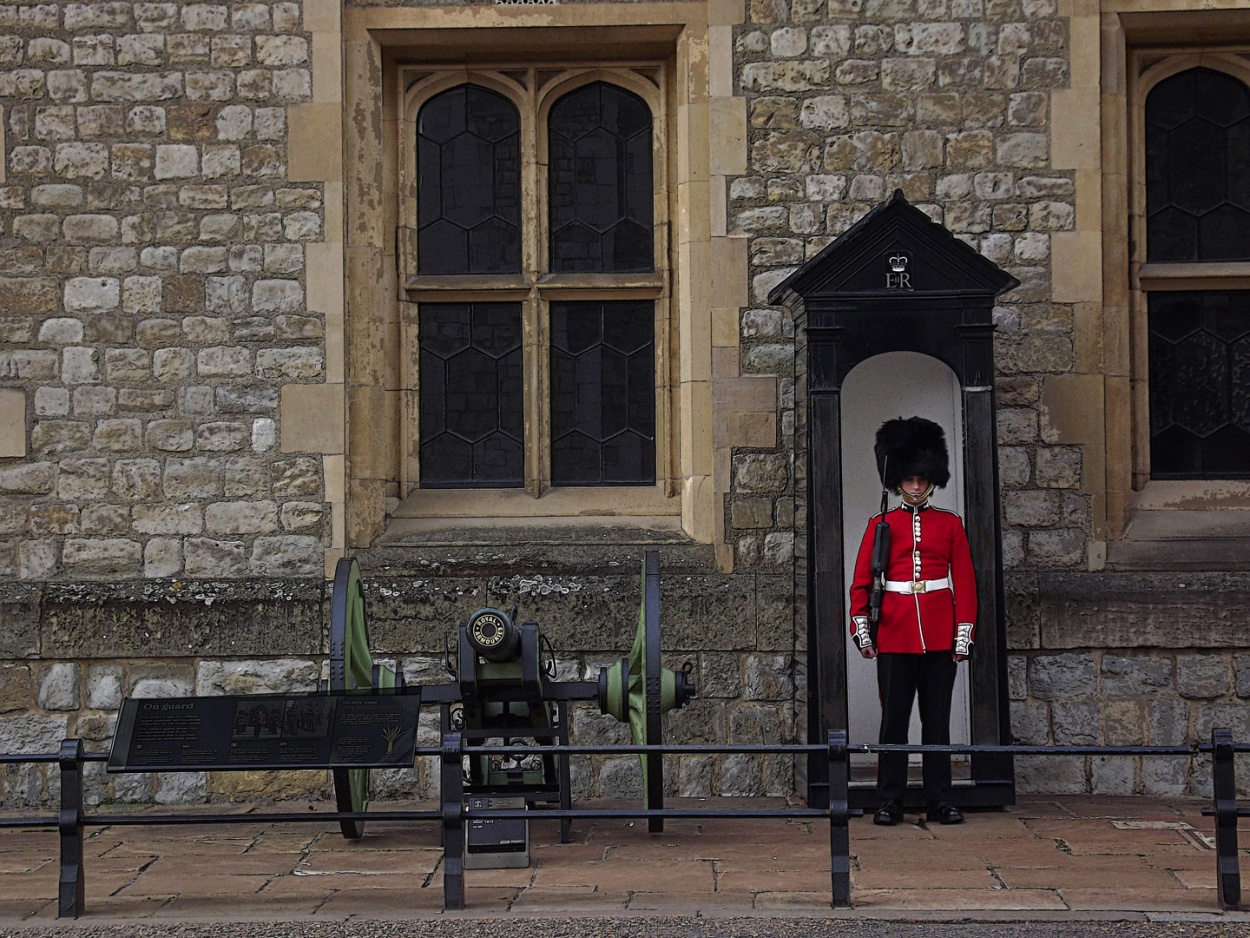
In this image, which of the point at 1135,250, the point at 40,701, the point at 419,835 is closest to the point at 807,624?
the point at 419,835

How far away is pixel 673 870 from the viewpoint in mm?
5676

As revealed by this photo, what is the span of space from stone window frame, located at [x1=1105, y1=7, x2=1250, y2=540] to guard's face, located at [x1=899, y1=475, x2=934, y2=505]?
1247 mm

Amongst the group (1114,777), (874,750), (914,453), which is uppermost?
(914,453)

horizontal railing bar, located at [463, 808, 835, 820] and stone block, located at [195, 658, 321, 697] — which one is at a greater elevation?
stone block, located at [195, 658, 321, 697]

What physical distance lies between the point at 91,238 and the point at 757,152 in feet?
10.3

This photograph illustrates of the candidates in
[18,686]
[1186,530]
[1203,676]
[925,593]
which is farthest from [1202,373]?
[18,686]

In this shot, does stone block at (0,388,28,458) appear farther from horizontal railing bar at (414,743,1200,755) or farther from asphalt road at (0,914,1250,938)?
horizontal railing bar at (414,743,1200,755)

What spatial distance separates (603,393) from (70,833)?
11.9 ft

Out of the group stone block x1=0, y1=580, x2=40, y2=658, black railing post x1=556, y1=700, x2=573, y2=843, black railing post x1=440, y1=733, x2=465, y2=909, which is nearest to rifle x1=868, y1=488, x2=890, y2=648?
black railing post x1=556, y1=700, x2=573, y2=843

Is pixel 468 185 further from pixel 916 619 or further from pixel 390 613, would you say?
pixel 916 619

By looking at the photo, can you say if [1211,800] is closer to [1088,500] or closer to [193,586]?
[1088,500]

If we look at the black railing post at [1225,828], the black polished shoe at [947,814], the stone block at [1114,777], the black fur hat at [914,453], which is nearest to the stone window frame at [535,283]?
the black fur hat at [914,453]

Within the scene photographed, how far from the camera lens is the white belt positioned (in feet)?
21.7

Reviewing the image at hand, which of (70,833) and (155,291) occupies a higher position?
(155,291)
